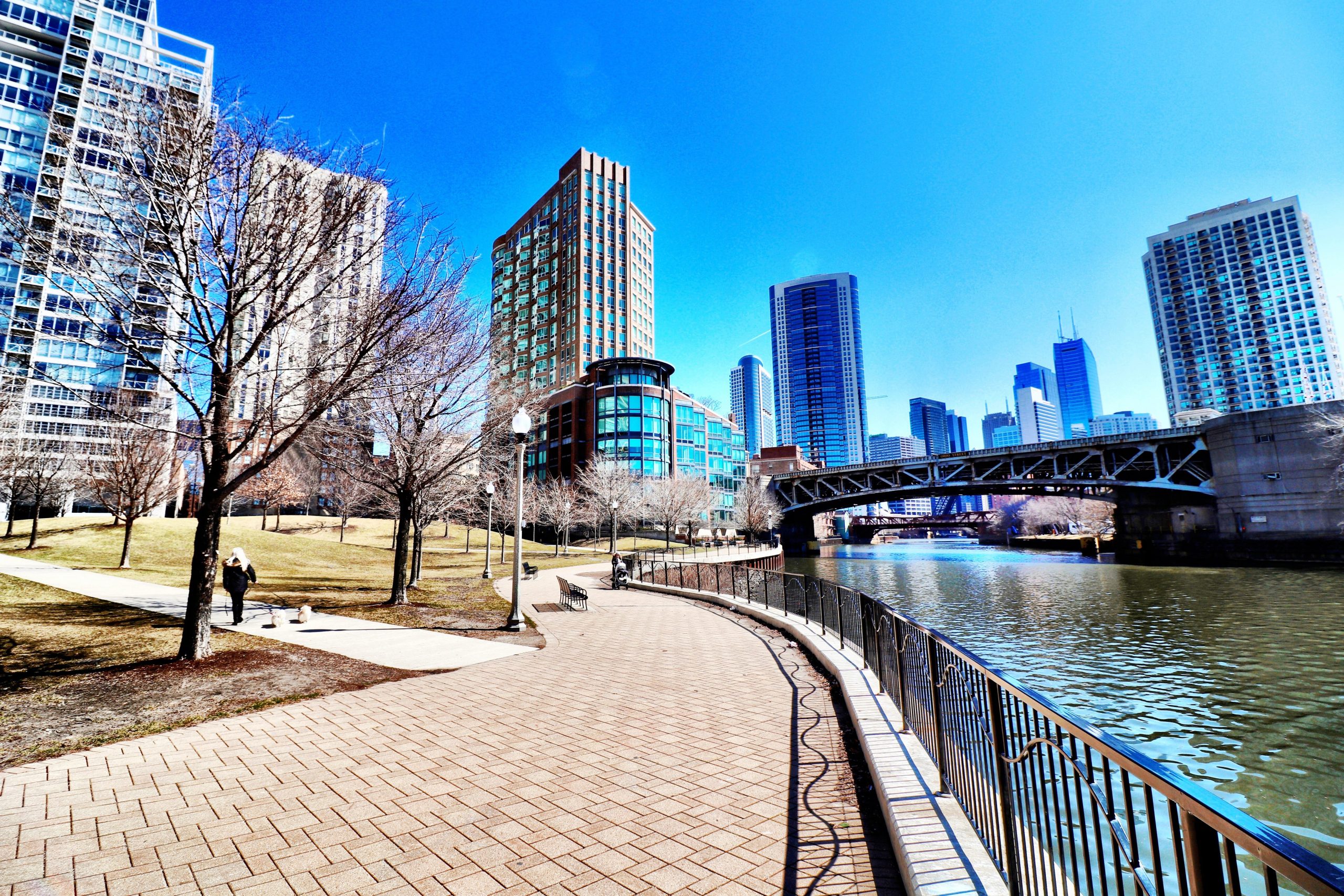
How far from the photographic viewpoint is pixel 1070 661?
14.5 metres

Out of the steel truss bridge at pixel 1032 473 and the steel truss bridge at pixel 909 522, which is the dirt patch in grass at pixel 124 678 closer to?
the steel truss bridge at pixel 1032 473

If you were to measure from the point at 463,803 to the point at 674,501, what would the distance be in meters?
50.0

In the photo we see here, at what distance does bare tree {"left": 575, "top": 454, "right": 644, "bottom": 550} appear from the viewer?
54531 mm

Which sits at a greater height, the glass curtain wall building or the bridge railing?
the glass curtain wall building

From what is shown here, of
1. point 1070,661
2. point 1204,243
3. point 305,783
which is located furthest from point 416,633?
point 1204,243

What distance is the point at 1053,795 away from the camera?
4250 millimetres

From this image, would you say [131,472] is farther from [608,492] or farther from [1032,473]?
[1032,473]

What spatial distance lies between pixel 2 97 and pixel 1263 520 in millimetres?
130613

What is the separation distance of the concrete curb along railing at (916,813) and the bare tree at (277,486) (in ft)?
163

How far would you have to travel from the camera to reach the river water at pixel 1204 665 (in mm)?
7773

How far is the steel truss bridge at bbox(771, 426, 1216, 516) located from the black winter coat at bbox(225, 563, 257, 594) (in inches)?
2372

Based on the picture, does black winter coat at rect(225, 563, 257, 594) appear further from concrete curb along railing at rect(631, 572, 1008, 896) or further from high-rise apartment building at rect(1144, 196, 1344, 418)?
high-rise apartment building at rect(1144, 196, 1344, 418)

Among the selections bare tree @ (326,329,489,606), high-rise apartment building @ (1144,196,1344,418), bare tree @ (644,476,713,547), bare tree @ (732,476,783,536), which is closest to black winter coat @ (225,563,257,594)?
bare tree @ (326,329,489,606)


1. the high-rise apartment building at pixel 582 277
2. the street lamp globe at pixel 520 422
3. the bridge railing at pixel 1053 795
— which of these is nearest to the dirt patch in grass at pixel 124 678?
the street lamp globe at pixel 520 422
